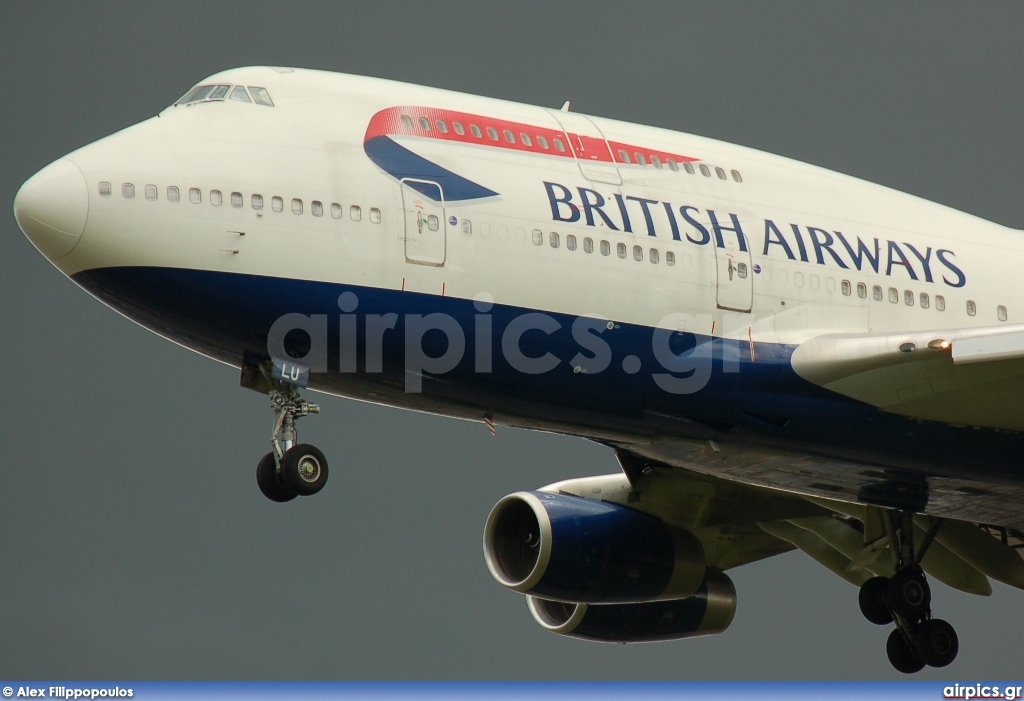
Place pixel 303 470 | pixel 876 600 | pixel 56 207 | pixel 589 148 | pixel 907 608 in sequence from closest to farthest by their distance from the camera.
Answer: pixel 56 207, pixel 303 470, pixel 589 148, pixel 907 608, pixel 876 600

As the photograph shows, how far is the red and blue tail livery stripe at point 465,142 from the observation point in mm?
17266

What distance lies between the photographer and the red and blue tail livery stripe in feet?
56.6

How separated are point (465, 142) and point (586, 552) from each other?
6.65 m

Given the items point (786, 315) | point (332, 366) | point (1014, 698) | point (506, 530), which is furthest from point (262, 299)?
point (1014, 698)

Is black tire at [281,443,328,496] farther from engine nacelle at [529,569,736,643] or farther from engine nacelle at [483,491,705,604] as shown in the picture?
engine nacelle at [529,569,736,643]

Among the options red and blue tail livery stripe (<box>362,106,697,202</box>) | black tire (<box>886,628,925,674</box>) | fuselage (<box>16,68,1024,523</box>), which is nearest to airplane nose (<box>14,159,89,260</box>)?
fuselage (<box>16,68,1024,523</box>)

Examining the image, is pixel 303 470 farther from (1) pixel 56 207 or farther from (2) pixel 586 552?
(2) pixel 586 552

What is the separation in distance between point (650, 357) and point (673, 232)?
1389 millimetres

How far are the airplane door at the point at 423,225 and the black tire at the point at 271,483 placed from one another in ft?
7.89

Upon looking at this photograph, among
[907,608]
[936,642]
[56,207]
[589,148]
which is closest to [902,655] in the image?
[936,642]

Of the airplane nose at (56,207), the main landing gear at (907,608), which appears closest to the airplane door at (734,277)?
the main landing gear at (907,608)

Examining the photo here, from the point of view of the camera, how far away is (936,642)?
22.0 meters

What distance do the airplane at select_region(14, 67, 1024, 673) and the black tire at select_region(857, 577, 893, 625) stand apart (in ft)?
0.14

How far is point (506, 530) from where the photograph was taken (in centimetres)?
2278
